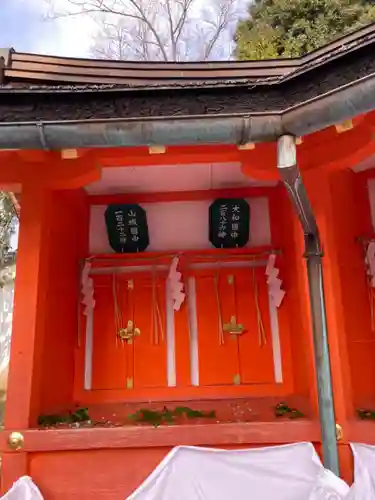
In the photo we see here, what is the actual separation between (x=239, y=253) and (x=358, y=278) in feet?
3.76

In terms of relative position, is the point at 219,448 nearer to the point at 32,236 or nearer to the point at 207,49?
the point at 32,236

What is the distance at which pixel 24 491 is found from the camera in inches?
118

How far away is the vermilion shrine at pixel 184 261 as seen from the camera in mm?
2719

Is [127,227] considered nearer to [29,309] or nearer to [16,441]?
[29,309]

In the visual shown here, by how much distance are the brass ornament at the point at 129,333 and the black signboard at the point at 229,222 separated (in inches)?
45.5

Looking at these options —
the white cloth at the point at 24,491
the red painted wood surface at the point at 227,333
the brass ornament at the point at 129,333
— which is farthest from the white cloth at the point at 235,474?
the brass ornament at the point at 129,333

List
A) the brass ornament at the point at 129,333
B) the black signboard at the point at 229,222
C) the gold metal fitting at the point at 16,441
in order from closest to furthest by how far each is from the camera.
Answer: the gold metal fitting at the point at 16,441, the brass ornament at the point at 129,333, the black signboard at the point at 229,222

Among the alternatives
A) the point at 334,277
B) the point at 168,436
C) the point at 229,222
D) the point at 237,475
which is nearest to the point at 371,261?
the point at 334,277

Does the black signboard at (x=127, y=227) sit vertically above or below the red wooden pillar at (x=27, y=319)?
above

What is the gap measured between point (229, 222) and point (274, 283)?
0.74 m

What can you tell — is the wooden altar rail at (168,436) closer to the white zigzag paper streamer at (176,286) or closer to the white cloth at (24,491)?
the white cloth at (24,491)

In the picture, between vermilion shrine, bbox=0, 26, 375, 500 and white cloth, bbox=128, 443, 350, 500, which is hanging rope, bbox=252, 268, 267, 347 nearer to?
vermilion shrine, bbox=0, 26, 375, 500

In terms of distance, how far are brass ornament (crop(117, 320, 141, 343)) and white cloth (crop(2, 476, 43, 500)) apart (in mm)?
1569

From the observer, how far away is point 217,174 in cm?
439
